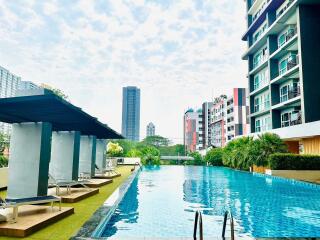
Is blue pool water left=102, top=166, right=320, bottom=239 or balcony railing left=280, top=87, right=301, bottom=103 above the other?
balcony railing left=280, top=87, right=301, bottom=103

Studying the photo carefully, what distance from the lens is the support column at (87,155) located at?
61.2ft

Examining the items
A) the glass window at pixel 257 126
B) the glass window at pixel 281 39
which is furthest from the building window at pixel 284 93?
the glass window at pixel 257 126

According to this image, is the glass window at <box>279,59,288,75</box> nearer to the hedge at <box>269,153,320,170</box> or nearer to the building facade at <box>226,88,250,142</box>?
the hedge at <box>269,153,320,170</box>

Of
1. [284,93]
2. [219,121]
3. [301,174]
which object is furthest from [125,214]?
[219,121]

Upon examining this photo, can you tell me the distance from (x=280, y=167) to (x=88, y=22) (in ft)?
63.0

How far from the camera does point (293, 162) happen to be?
23.7 meters

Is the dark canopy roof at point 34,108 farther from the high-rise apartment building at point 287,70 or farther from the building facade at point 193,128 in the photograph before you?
the building facade at point 193,128

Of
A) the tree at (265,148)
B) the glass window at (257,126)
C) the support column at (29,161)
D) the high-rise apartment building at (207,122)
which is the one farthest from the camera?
the high-rise apartment building at (207,122)

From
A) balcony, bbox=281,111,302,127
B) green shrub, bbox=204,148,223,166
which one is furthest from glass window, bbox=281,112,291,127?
green shrub, bbox=204,148,223,166

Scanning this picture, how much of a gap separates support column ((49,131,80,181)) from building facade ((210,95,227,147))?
73.9m

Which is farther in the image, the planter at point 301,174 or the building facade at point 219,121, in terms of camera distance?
the building facade at point 219,121

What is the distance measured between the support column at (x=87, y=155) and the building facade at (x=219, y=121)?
69.7 meters

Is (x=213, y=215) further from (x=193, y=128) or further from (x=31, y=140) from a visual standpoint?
(x=193, y=128)

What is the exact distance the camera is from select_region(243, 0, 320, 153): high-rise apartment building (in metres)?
27.8
